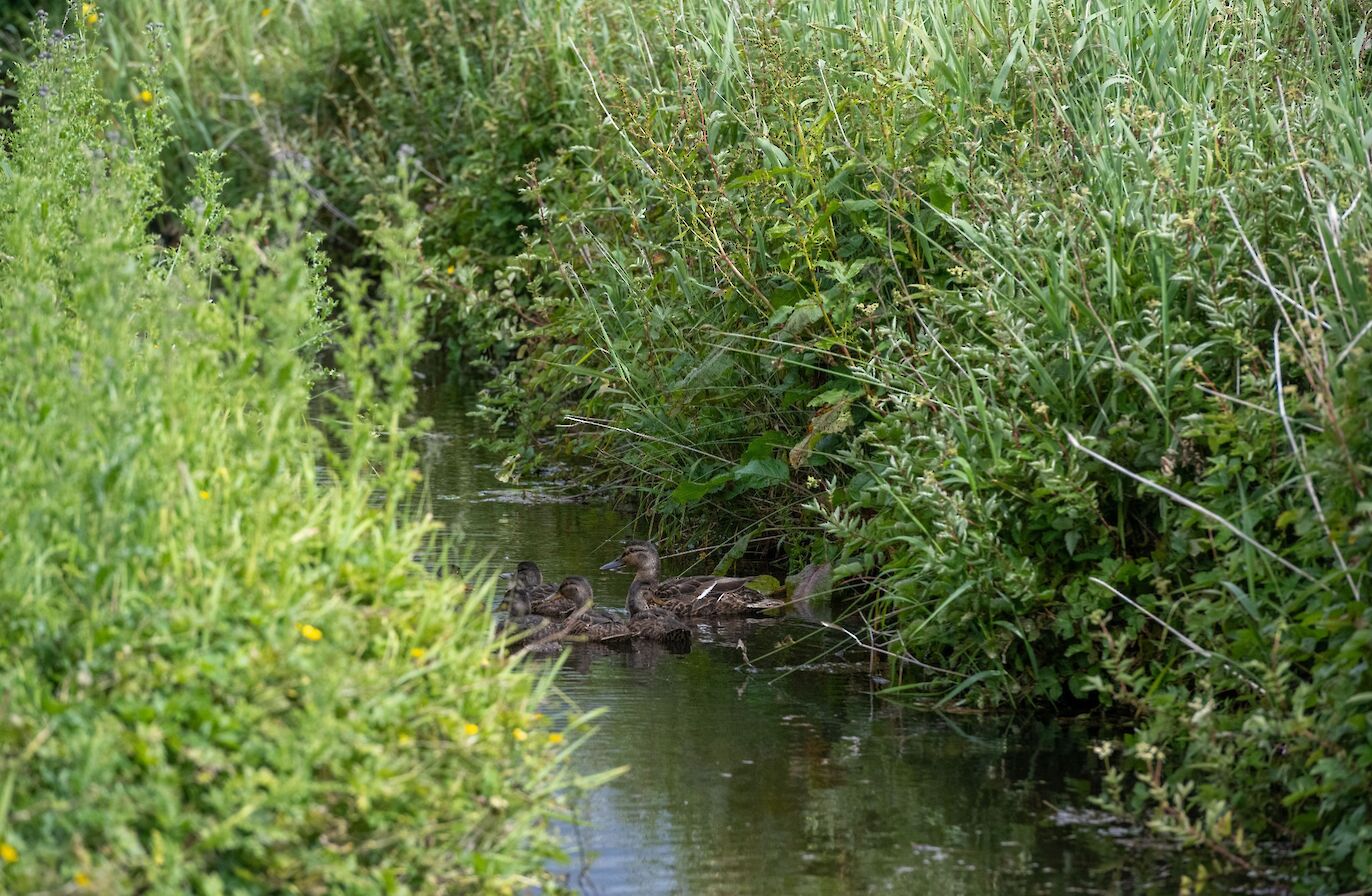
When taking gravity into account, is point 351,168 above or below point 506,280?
above

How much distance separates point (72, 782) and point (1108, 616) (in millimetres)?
3198

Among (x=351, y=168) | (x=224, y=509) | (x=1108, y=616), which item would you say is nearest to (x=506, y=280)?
(x=351, y=168)

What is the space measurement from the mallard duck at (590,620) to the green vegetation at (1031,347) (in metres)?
0.88

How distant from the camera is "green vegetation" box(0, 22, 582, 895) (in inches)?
145

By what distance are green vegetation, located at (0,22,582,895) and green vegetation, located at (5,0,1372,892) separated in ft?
0.96

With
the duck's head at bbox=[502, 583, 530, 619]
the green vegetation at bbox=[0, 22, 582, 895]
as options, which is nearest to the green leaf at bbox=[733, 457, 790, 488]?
the duck's head at bbox=[502, 583, 530, 619]

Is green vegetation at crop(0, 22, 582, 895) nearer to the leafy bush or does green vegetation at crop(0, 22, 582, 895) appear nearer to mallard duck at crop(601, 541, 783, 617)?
the leafy bush

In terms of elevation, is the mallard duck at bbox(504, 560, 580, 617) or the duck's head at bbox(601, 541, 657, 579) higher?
the duck's head at bbox(601, 541, 657, 579)

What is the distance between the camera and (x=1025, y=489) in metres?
6.11

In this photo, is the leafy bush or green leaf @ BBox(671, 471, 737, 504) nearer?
the leafy bush

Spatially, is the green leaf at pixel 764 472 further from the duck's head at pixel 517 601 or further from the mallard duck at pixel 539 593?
the duck's head at pixel 517 601

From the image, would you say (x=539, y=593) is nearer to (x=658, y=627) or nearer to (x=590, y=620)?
(x=590, y=620)

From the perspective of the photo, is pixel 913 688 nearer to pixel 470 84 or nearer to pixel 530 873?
pixel 530 873

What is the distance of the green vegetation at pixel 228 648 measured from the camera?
12.1ft
